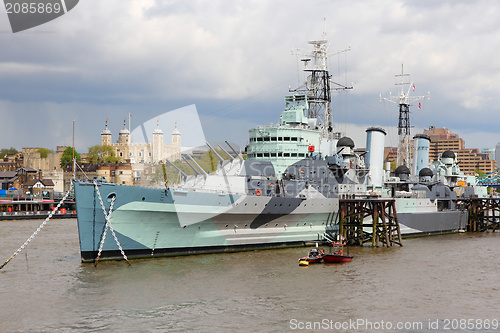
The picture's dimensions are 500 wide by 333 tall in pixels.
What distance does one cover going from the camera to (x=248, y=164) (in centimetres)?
3341

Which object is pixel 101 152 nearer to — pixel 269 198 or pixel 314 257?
pixel 269 198

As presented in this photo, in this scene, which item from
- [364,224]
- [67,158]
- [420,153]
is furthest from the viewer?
[67,158]

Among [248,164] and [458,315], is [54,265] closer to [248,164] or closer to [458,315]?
[248,164]

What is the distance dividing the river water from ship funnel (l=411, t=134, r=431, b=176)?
2688cm

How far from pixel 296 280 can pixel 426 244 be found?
59.0 ft

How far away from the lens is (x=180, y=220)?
26422mm

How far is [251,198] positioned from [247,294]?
348 inches

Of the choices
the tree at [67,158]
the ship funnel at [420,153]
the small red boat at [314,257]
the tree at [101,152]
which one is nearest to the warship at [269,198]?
the small red boat at [314,257]

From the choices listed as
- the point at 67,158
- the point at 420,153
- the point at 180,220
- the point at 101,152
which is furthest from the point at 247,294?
the point at 101,152

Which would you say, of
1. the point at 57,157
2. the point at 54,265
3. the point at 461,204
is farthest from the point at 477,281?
the point at 57,157

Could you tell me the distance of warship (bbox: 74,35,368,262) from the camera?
24.8 metres

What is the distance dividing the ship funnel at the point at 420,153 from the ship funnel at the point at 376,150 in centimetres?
1281

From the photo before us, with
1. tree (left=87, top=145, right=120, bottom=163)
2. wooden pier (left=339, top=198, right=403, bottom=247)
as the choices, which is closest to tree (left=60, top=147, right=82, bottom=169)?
tree (left=87, top=145, right=120, bottom=163)

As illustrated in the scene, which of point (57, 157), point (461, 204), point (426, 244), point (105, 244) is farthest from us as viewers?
point (57, 157)
